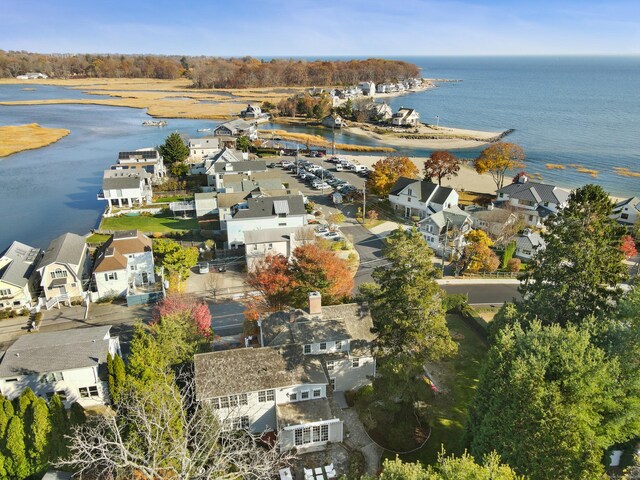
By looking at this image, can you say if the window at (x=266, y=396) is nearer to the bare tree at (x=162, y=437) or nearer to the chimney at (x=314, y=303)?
the bare tree at (x=162, y=437)

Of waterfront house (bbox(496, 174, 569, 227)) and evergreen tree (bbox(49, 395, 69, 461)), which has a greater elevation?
waterfront house (bbox(496, 174, 569, 227))

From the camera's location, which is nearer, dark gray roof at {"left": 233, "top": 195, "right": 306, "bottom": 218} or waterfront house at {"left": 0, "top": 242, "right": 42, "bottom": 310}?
waterfront house at {"left": 0, "top": 242, "right": 42, "bottom": 310}

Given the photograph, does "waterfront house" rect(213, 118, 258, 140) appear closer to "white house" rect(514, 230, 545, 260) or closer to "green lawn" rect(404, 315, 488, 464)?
"white house" rect(514, 230, 545, 260)

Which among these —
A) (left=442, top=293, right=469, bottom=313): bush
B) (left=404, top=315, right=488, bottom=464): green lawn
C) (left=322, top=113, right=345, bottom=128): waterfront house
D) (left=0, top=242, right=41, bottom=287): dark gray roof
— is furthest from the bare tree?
(left=322, top=113, right=345, bottom=128): waterfront house

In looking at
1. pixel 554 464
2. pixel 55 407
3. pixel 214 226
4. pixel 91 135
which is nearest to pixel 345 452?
pixel 554 464

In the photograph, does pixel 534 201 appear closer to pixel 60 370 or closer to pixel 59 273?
pixel 59 273

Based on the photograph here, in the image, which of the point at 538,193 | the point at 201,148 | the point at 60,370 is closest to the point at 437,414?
the point at 60,370

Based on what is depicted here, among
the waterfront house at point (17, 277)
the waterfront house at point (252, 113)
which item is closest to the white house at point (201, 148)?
the waterfront house at point (17, 277)
